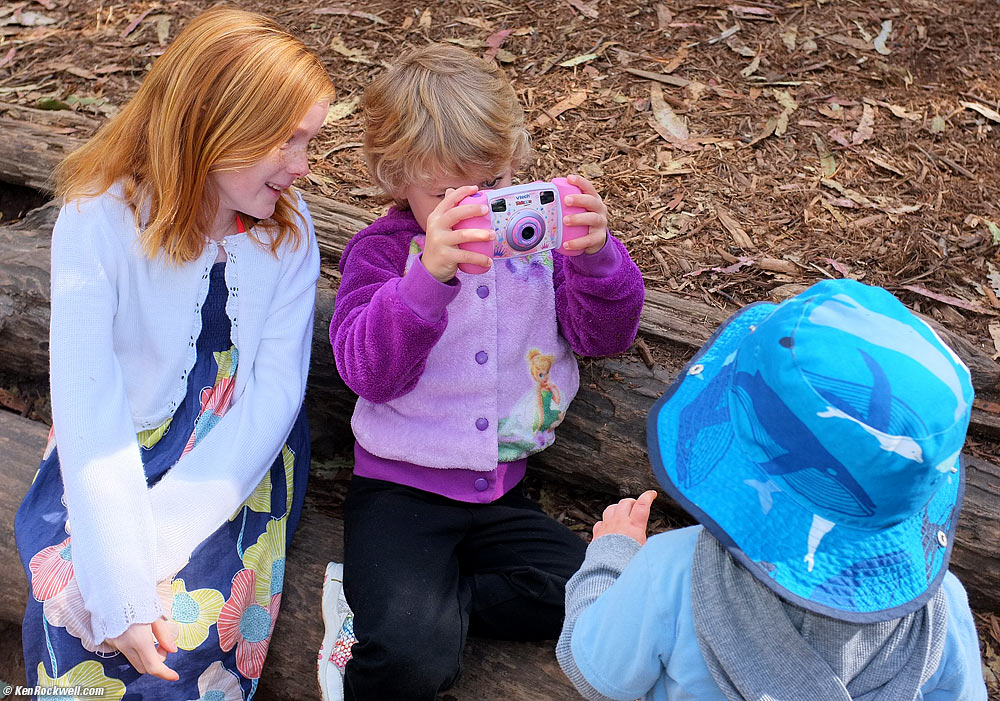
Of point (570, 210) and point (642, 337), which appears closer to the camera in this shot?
point (570, 210)

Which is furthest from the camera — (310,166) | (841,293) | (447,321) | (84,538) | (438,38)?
(438,38)

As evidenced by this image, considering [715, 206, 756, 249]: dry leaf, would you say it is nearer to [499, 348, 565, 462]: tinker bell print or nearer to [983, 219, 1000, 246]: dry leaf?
[983, 219, 1000, 246]: dry leaf

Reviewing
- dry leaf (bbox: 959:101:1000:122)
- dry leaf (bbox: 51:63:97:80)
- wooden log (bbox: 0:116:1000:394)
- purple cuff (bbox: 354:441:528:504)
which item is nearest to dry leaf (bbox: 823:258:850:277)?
wooden log (bbox: 0:116:1000:394)

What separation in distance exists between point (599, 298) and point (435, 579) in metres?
0.79

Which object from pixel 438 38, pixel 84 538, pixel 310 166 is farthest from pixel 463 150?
pixel 438 38

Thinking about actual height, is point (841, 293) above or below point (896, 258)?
above

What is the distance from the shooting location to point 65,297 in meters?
2.15

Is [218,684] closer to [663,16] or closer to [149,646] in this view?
[149,646]

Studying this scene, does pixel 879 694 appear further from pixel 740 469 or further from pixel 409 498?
pixel 409 498

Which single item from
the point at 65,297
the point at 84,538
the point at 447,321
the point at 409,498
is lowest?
the point at 409,498

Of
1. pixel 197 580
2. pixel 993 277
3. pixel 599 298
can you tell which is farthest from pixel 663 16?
pixel 197 580

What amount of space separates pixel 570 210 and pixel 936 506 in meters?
1.00

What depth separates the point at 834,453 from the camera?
125cm

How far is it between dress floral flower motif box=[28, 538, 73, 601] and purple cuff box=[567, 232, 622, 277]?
4.50 ft
